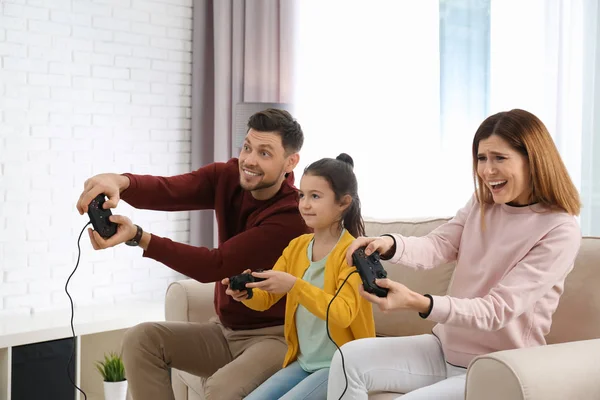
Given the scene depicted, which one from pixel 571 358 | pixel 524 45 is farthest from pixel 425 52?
pixel 571 358

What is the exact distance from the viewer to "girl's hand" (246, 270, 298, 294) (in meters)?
2.02

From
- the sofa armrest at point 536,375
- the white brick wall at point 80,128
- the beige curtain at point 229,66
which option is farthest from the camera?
the beige curtain at point 229,66

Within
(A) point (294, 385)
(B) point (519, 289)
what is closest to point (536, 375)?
(B) point (519, 289)

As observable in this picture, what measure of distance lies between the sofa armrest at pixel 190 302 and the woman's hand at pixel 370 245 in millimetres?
1094

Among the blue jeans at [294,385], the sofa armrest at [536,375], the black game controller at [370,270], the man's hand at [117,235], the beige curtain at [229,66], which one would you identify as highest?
the beige curtain at [229,66]

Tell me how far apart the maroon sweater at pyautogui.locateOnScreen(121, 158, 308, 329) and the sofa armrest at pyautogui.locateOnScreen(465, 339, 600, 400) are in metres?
0.89

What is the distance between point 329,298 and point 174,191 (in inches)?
29.2

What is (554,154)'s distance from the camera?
1909 millimetres

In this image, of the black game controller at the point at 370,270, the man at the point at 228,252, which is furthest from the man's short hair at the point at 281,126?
the black game controller at the point at 370,270

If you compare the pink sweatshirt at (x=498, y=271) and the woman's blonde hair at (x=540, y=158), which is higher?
the woman's blonde hair at (x=540, y=158)

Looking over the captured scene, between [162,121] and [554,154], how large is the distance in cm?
291

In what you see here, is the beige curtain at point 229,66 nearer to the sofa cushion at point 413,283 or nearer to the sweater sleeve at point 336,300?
the sofa cushion at point 413,283

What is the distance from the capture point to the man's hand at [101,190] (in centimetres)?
212

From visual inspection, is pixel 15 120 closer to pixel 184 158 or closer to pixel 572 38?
pixel 184 158
